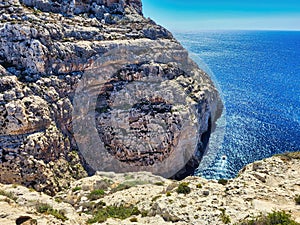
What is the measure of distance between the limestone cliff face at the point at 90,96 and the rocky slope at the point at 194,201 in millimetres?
13783

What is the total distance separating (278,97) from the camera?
10225cm

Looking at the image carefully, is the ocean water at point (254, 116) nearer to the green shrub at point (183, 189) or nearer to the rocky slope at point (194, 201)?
the rocky slope at point (194, 201)

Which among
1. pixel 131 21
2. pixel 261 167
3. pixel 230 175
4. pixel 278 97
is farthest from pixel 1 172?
pixel 278 97

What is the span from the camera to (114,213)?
24531 mm

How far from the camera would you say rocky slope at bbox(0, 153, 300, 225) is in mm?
20672

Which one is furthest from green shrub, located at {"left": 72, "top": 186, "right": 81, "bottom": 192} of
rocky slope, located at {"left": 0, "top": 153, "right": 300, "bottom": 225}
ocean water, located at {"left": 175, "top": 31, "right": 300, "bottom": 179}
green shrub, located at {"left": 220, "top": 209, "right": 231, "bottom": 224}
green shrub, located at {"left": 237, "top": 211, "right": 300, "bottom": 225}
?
ocean water, located at {"left": 175, "top": 31, "right": 300, "bottom": 179}

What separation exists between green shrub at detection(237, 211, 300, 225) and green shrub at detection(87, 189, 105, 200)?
56.2 ft

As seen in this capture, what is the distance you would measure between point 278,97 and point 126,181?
83.8 meters

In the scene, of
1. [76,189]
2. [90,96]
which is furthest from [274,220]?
[90,96]

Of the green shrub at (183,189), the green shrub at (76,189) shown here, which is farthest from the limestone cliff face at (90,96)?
the green shrub at (183,189)

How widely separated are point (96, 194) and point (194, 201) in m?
13.2

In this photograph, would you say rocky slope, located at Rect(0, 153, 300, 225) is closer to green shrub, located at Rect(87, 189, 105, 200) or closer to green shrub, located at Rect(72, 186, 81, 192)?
green shrub, located at Rect(87, 189, 105, 200)

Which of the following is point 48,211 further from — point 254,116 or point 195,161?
point 254,116

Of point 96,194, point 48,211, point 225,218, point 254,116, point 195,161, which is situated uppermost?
point 48,211
